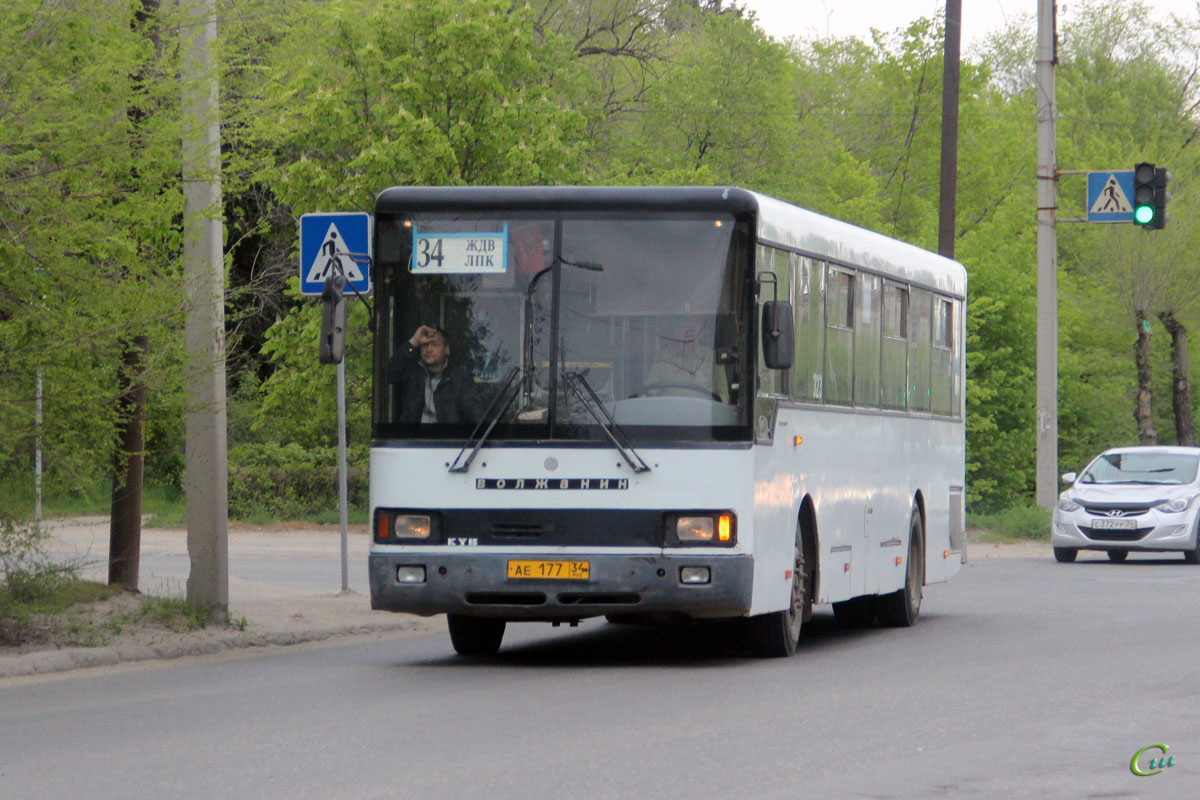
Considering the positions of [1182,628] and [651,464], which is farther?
[1182,628]

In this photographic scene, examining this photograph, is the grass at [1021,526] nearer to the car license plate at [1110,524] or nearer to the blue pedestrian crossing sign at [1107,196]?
the blue pedestrian crossing sign at [1107,196]

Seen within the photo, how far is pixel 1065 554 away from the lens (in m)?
28.4

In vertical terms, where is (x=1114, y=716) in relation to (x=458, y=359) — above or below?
below

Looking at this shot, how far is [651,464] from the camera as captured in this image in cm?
1277

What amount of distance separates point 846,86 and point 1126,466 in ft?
107

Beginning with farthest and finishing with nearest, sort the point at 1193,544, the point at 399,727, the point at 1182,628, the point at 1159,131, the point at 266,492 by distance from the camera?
the point at 1159,131
the point at 266,492
the point at 1193,544
the point at 1182,628
the point at 399,727

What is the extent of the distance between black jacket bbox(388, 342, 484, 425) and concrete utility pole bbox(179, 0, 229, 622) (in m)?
1.40

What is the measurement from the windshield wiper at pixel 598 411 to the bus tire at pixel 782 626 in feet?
5.78

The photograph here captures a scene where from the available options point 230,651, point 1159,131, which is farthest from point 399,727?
point 1159,131

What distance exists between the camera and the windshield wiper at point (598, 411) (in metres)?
12.8

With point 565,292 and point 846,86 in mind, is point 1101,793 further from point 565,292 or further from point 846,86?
point 846,86

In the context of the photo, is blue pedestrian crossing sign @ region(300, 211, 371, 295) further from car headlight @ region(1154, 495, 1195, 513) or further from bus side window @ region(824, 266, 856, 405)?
car headlight @ region(1154, 495, 1195, 513)

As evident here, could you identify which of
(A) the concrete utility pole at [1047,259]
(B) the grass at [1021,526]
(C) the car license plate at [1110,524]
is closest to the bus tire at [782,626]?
(C) the car license plate at [1110,524]

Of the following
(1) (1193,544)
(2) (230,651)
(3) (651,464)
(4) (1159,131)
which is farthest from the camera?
(4) (1159,131)
